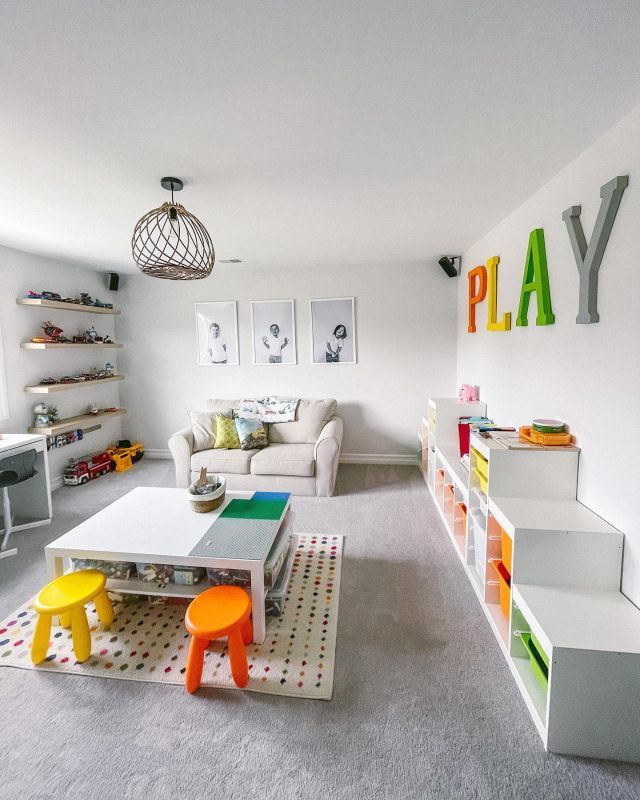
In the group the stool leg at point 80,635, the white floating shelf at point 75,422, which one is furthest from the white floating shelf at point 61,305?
the stool leg at point 80,635

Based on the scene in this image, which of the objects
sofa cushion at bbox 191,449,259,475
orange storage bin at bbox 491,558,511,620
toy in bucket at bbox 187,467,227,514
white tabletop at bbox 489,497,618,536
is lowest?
orange storage bin at bbox 491,558,511,620

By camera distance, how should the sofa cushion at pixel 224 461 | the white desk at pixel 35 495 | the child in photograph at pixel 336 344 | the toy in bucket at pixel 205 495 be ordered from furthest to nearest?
the child in photograph at pixel 336 344
the sofa cushion at pixel 224 461
the white desk at pixel 35 495
the toy in bucket at pixel 205 495

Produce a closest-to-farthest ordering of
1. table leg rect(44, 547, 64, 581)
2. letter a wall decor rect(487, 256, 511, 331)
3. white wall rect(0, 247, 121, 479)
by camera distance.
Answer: table leg rect(44, 547, 64, 581) → letter a wall decor rect(487, 256, 511, 331) → white wall rect(0, 247, 121, 479)

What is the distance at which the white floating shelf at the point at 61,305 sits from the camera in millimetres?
3611

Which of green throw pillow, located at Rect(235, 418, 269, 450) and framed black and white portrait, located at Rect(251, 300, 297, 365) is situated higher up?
framed black and white portrait, located at Rect(251, 300, 297, 365)

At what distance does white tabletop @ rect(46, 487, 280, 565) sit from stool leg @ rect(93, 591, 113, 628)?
9.4 inches

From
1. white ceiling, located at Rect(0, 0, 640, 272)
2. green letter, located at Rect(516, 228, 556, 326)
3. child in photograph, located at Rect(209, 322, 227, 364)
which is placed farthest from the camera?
child in photograph, located at Rect(209, 322, 227, 364)

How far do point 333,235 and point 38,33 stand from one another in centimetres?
236

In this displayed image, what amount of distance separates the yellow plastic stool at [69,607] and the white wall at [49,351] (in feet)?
7.96

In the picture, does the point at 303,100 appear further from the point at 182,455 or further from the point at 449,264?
the point at 182,455

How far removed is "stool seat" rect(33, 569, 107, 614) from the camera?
5.75 ft

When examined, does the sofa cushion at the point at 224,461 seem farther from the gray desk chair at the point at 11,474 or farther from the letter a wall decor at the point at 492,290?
the letter a wall decor at the point at 492,290

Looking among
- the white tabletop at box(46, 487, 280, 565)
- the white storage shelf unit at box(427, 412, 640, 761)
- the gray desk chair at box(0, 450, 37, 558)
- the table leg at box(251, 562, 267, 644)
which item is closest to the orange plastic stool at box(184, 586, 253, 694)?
the table leg at box(251, 562, 267, 644)

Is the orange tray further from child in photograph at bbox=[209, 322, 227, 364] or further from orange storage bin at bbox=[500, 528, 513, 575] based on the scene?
child in photograph at bbox=[209, 322, 227, 364]
